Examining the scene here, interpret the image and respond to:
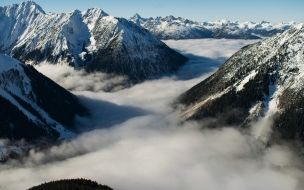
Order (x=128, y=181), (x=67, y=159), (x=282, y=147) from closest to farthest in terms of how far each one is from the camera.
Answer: (x=128, y=181)
(x=282, y=147)
(x=67, y=159)

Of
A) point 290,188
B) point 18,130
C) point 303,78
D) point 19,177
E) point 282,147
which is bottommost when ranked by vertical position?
point 290,188

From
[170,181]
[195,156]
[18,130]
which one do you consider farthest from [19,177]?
[195,156]

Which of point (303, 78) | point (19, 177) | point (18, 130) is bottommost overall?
point (19, 177)

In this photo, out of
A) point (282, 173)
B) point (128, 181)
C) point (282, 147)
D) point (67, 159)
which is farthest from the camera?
point (67, 159)

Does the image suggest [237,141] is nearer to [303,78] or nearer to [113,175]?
[303,78]

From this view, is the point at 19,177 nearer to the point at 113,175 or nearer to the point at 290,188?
the point at 113,175

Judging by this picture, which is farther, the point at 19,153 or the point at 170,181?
the point at 19,153

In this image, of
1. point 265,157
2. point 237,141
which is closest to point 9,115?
point 237,141

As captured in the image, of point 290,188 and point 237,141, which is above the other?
point 237,141

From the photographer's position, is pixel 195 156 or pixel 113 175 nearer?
pixel 113 175
